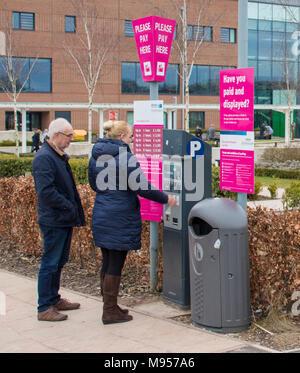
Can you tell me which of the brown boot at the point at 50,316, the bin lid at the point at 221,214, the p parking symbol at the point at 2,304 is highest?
the bin lid at the point at 221,214

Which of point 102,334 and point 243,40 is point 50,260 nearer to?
point 102,334

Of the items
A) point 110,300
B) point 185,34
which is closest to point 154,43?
point 110,300

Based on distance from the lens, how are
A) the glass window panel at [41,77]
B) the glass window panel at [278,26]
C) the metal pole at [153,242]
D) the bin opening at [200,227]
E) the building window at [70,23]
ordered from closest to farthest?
1. the bin opening at [200,227]
2. the metal pole at [153,242]
3. the glass window panel at [41,77]
4. the building window at [70,23]
5. the glass window panel at [278,26]

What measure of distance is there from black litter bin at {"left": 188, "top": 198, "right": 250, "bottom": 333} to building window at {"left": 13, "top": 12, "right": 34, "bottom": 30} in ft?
138

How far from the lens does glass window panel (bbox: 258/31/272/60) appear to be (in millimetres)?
56469

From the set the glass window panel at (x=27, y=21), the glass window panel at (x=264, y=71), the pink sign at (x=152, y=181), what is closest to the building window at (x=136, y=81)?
the glass window panel at (x=27, y=21)

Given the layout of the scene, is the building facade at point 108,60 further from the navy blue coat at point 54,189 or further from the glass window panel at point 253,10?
the navy blue coat at point 54,189

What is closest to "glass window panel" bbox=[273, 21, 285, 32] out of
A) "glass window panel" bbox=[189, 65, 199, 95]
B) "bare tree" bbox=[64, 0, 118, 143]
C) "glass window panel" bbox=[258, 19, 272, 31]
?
"glass window panel" bbox=[258, 19, 272, 31]

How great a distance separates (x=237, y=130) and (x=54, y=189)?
1748 millimetres

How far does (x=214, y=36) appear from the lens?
51031 mm

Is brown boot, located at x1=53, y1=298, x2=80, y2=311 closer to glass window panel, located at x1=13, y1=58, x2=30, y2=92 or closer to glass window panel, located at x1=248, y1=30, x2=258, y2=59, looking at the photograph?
glass window panel, located at x1=13, y1=58, x2=30, y2=92

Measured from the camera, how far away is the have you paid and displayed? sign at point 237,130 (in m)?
5.38

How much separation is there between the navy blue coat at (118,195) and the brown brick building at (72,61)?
1442 inches

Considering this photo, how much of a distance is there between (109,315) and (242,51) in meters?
2.70
